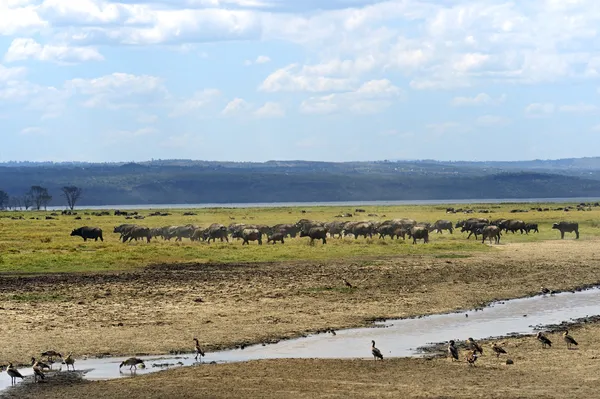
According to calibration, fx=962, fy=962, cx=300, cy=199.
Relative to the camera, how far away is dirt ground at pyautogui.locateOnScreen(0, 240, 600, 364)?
22.5m

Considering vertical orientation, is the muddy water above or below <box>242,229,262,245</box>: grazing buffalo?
below

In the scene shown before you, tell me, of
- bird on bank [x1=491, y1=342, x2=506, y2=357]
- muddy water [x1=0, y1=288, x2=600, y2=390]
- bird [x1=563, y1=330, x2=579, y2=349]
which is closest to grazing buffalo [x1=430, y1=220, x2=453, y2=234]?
muddy water [x1=0, y1=288, x2=600, y2=390]

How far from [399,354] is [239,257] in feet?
79.8

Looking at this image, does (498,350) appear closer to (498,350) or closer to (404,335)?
(498,350)

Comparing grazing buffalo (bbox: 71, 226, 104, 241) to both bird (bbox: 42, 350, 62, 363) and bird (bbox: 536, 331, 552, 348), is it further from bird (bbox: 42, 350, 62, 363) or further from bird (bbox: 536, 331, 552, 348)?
bird (bbox: 536, 331, 552, 348)

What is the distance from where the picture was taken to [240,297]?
2950 centimetres

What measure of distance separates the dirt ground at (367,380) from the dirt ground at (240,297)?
3.04 meters

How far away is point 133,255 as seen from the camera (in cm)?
4428

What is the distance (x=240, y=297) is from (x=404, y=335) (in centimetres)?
779

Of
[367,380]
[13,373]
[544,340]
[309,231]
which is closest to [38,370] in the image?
[13,373]

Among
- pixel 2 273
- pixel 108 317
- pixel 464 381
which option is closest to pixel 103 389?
pixel 464 381

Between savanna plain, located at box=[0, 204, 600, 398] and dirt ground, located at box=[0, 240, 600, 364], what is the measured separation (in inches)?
2.3

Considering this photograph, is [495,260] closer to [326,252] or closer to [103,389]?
[326,252]

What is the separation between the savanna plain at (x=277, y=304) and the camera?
56.3 feet
